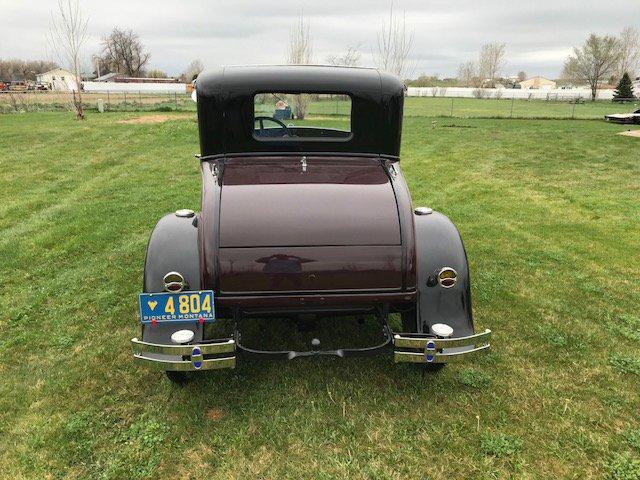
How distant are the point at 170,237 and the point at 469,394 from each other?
8.08ft

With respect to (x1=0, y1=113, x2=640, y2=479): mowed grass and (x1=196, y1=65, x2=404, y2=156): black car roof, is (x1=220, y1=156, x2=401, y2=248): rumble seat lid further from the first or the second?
(x1=0, y1=113, x2=640, y2=479): mowed grass

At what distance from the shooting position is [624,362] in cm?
397

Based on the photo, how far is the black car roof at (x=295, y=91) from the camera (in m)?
4.05

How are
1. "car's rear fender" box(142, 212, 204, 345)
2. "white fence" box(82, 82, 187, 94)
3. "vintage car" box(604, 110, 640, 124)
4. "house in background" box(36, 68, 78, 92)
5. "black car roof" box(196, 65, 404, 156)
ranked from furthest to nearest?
"house in background" box(36, 68, 78, 92)
"white fence" box(82, 82, 187, 94)
"vintage car" box(604, 110, 640, 124)
"black car roof" box(196, 65, 404, 156)
"car's rear fender" box(142, 212, 204, 345)

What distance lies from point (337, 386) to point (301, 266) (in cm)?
109

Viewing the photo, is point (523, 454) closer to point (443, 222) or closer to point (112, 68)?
point (443, 222)

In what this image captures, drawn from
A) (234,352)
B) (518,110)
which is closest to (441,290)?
(234,352)

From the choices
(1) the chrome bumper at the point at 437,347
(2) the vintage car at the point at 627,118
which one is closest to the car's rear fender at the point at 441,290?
(1) the chrome bumper at the point at 437,347

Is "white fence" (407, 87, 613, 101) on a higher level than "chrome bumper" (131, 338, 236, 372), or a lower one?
higher

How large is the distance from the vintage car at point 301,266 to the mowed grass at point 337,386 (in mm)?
433

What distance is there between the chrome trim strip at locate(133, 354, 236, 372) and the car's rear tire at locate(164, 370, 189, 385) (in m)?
0.45

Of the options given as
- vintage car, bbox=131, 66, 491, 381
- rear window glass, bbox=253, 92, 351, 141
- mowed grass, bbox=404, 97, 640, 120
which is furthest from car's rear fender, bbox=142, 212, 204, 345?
mowed grass, bbox=404, 97, 640, 120

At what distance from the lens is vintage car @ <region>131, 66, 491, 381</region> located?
3084 mm

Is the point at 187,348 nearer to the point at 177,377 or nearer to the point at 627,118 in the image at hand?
the point at 177,377
